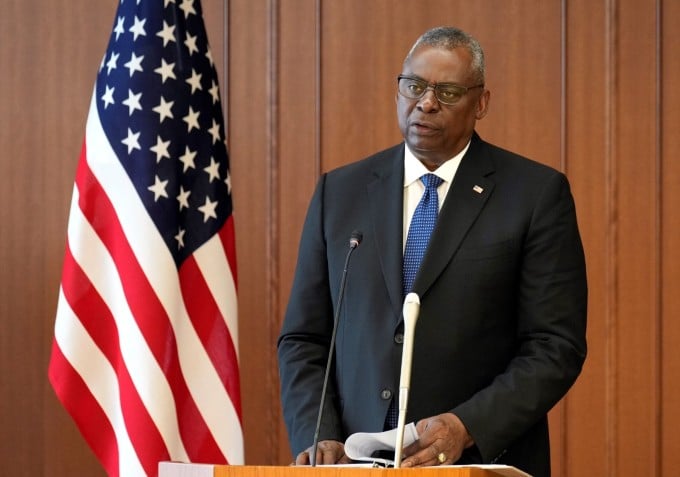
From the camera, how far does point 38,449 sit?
510cm

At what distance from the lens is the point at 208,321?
3941mm

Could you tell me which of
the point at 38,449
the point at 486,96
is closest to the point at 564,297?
the point at 486,96

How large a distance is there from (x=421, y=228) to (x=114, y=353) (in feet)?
4.32

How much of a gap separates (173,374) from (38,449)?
151 cm

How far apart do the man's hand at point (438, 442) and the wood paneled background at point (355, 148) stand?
2185 millimetres

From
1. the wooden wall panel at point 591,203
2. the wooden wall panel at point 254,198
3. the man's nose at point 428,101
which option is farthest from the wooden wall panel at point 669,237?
the man's nose at point 428,101

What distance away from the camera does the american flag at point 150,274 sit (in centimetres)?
383

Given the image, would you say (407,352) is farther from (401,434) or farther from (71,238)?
(71,238)

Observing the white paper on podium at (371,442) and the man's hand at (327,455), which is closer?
the white paper on podium at (371,442)

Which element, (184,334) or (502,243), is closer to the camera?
(502,243)

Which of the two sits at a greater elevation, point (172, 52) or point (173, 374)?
point (172, 52)

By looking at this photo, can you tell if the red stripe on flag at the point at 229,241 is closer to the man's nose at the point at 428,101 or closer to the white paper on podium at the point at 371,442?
the man's nose at the point at 428,101

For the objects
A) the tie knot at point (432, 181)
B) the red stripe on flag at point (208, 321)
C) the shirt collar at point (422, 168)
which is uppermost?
the shirt collar at point (422, 168)

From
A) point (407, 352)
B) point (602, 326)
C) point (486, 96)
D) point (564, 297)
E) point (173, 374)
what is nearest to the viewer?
point (407, 352)
